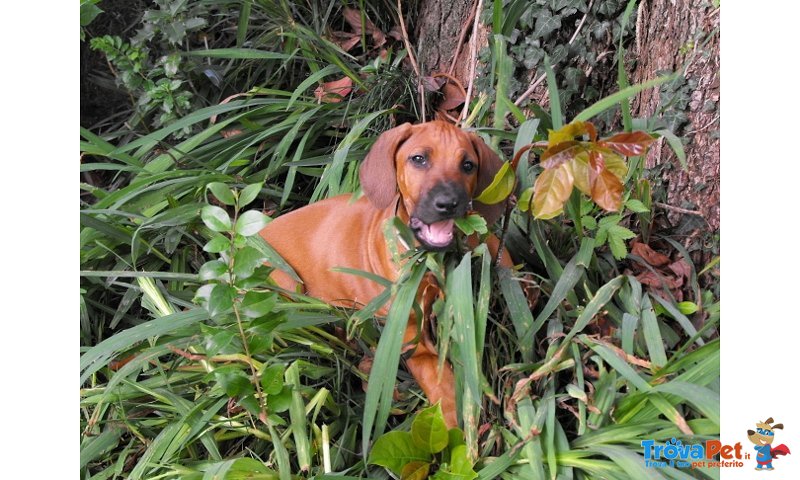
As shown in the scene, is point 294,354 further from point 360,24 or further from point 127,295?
point 360,24

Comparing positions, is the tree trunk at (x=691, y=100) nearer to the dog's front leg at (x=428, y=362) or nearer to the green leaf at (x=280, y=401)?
the dog's front leg at (x=428, y=362)

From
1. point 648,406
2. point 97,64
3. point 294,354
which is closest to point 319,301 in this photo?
point 294,354

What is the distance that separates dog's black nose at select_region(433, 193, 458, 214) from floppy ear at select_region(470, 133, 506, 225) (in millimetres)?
192

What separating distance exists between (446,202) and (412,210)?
0.17m

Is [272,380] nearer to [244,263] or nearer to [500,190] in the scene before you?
[244,263]

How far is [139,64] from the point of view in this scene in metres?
3.16

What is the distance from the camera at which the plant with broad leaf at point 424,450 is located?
1.83m

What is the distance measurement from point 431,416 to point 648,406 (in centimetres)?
51

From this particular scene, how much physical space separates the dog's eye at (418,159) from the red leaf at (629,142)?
0.48 metres

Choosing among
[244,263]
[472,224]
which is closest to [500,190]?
[472,224]

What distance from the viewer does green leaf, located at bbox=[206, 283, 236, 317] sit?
171 cm
